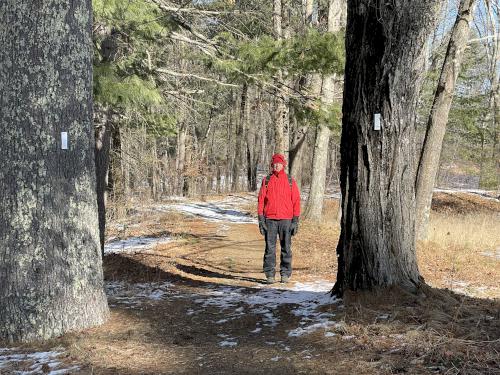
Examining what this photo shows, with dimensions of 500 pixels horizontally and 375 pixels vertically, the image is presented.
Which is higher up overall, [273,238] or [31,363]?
[273,238]

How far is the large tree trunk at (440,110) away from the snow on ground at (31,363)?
8976 millimetres

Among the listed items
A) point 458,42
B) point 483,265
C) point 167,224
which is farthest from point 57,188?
point 167,224

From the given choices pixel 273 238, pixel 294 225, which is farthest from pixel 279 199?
pixel 273 238

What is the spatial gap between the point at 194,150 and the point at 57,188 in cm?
2554

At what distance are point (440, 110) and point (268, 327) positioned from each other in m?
7.98

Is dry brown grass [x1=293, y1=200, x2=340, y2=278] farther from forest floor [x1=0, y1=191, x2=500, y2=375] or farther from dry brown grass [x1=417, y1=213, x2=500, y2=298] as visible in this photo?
dry brown grass [x1=417, y1=213, x2=500, y2=298]

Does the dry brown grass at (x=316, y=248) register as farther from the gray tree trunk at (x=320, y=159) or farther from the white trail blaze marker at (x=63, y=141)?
the white trail blaze marker at (x=63, y=141)

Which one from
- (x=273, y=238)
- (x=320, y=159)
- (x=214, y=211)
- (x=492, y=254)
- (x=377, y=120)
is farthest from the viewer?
(x=214, y=211)

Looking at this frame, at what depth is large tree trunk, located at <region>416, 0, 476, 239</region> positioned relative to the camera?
1047 centimetres

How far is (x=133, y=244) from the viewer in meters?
11.1

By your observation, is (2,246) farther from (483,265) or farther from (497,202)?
(497,202)

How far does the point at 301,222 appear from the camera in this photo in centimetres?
1383

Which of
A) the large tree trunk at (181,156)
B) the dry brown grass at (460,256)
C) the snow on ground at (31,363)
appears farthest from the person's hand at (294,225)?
the large tree trunk at (181,156)

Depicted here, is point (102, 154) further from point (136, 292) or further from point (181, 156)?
point (181, 156)
